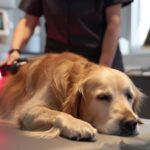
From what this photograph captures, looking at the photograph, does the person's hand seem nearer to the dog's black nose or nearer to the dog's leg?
the dog's leg

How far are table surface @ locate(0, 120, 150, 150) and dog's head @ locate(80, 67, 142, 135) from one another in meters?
0.05

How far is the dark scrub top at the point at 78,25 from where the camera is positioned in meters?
1.79

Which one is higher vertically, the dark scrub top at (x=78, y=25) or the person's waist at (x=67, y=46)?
the dark scrub top at (x=78, y=25)

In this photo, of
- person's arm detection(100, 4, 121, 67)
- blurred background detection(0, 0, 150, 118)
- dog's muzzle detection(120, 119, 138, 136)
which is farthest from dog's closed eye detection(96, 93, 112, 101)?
blurred background detection(0, 0, 150, 118)

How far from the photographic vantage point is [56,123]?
1.15m

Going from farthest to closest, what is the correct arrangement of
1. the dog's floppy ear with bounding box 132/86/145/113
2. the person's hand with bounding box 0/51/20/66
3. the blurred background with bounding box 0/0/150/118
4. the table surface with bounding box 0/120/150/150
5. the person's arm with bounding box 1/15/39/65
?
the blurred background with bounding box 0/0/150/118
the person's arm with bounding box 1/15/39/65
the person's hand with bounding box 0/51/20/66
the dog's floppy ear with bounding box 132/86/145/113
the table surface with bounding box 0/120/150/150

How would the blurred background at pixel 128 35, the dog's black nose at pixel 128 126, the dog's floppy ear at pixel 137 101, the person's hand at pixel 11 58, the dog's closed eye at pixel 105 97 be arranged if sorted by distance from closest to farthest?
the dog's black nose at pixel 128 126 → the dog's closed eye at pixel 105 97 → the dog's floppy ear at pixel 137 101 → the person's hand at pixel 11 58 → the blurred background at pixel 128 35

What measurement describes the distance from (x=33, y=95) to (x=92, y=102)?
0.71 ft

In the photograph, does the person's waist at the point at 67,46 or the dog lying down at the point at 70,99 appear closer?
the dog lying down at the point at 70,99

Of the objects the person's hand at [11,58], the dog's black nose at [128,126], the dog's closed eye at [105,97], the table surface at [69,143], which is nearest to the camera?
the table surface at [69,143]

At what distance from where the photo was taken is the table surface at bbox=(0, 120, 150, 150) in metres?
0.97

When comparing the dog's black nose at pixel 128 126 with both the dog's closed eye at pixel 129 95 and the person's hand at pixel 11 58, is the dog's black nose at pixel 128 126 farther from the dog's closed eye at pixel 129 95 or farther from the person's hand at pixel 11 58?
the person's hand at pixel 11 58

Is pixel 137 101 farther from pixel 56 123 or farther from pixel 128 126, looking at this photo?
pixel 56 123

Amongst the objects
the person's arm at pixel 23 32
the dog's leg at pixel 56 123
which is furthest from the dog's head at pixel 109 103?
the person's arm at pixel 23 32
